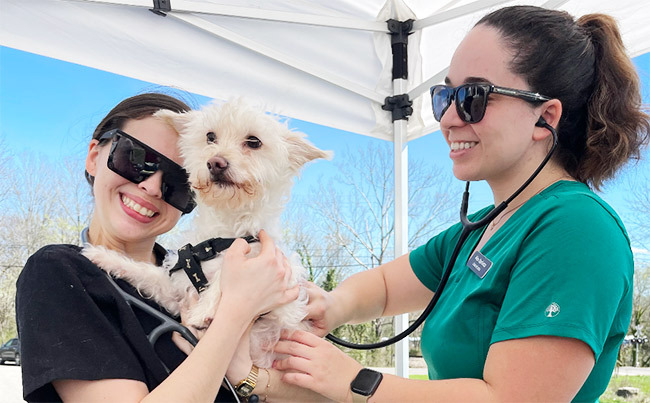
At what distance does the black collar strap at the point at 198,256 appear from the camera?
168cm

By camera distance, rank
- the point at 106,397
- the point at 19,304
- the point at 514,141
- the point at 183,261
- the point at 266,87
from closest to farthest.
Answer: the point at 106,397
the point at 19,304
the point at 514,141
the point at 183,261
the point at 266,87

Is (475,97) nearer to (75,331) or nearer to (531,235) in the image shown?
(531,235)

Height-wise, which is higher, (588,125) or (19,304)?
(588,125)

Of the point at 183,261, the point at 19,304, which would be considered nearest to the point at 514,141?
the point at 183,261

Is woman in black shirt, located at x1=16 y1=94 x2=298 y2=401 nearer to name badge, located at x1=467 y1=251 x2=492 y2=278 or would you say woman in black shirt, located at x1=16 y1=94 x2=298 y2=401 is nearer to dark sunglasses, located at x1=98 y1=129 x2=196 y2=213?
dark sunglasses, located at x1=98 y1=129 x2=196 y2=213

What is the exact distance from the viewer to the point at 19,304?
4.58ft

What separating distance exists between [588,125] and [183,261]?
4.19ft

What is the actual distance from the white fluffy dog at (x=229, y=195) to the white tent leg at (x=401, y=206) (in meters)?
1.84

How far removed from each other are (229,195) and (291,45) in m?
1.75

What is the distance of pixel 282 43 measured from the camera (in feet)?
10.5

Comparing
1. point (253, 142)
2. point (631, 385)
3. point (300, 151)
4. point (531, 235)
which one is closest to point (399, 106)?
point (300, 151)

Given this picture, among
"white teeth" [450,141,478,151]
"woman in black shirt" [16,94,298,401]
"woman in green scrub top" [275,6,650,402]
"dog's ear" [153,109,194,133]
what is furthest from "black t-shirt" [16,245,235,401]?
"white teeth" [450,141,478,151]

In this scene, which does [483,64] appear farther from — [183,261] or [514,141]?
[183,261]

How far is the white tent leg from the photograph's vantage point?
3.69 meters
